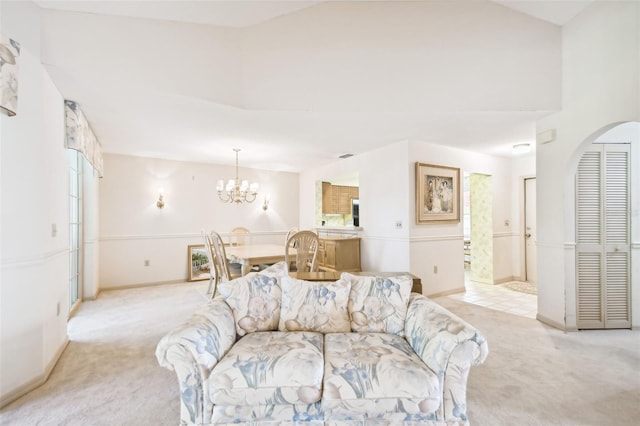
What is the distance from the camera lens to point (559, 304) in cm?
311

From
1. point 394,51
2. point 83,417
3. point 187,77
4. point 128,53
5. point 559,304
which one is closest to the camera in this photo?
point 83,417

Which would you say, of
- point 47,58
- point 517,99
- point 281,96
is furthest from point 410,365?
point 47,58

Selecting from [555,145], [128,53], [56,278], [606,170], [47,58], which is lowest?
[56,278]

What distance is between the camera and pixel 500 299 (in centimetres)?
421

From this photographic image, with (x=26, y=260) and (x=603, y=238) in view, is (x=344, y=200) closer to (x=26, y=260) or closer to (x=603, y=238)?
(x=603, y=238)

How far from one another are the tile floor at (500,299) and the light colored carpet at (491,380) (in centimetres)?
44

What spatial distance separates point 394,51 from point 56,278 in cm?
367

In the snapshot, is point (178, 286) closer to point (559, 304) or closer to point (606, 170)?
point (559, 304)

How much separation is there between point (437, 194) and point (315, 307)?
10.2ft

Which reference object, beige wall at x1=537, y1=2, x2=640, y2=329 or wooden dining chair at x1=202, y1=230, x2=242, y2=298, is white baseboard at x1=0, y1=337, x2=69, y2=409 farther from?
beige wall at x1=537, y1=2, x2=640, y2=329

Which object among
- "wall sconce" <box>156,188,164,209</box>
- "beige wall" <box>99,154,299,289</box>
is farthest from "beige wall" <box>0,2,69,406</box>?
"wall sconce" <box>156,188,164,209</box>

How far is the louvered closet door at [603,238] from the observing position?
3.08 meters

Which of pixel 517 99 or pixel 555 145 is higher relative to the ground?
pixel 517 99

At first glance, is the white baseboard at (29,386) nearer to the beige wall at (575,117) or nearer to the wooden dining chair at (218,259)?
the wooden dining chair at (218,259)
